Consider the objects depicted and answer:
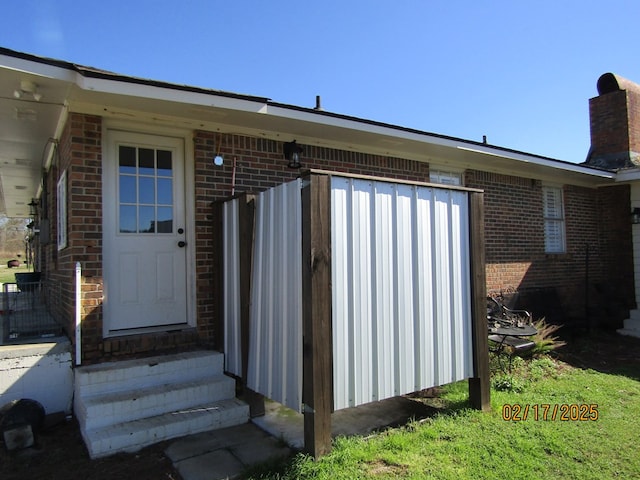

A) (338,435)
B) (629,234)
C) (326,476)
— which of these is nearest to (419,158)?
(338,435)

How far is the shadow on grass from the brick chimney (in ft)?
13.4

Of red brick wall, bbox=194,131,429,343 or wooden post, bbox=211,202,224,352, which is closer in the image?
wooden post, bbox=211,202,224,352

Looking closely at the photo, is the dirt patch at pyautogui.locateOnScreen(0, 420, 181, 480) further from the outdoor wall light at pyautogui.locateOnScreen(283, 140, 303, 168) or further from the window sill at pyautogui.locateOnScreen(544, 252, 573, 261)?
the window sill at pyautogui.locateOnScreen(544, 252, 573, 261)

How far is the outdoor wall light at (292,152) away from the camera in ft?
17.9

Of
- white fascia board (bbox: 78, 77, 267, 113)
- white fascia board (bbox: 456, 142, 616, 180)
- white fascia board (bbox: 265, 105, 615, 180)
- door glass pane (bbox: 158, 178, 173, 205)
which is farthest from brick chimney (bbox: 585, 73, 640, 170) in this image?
door glass pane (bbox: 158, 178, 173, 205)

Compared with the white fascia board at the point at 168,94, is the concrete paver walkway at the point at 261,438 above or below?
below

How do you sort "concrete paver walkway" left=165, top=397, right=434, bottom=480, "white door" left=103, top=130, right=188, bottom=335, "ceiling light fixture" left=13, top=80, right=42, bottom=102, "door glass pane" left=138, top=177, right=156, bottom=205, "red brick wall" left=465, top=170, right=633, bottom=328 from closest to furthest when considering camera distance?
"concrete paver walkway" left=165, top=397, right=434, bottom=480, "ceiling light fixture" left=13, top=80, right=42, bottom=102, "white door" left=103, top=130, right=188, bottom=335, "door glass pane" left=138, top=177, right=156, bottom=205, "red brick wall" left=465, top=170, right=633, bottom=328

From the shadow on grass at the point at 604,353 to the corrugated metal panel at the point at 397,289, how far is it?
3257mm

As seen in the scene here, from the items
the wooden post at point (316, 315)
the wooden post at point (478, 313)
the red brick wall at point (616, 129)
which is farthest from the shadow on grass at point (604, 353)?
the wooden post at point (316, 315)

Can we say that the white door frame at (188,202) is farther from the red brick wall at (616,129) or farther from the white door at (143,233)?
the red brick wall at (616,129)

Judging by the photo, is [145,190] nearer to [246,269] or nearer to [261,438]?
[246,269]

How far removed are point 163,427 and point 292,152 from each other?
3391 mm
